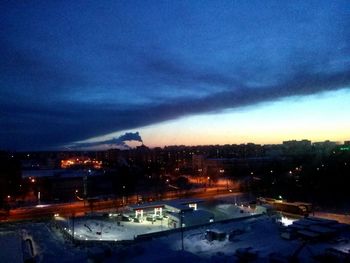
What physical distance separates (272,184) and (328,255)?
108 ft

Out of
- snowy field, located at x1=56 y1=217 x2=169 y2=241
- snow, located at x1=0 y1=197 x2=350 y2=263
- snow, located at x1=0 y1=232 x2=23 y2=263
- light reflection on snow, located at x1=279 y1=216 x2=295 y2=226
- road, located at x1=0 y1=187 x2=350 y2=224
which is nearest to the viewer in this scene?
snow, located at x1=0 y1=197 x2=350 y2=263

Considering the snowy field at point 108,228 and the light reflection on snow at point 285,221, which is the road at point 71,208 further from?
the light reflection on snow at point 285,221

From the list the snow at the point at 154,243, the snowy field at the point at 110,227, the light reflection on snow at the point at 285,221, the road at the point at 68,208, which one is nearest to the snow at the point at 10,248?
the snow at the point at 154,243

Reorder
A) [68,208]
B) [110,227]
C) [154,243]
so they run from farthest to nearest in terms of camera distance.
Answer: [68,208] → [110,227] → [154,243]

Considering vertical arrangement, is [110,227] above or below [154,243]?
below

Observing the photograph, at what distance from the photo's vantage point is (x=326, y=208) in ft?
106

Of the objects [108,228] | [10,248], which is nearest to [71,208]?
[108,228]

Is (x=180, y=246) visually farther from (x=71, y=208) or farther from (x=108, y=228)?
(x=71, y=208)

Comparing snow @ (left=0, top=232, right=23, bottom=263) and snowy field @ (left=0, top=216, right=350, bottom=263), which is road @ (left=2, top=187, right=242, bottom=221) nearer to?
snowy field @ (left=0, top=216, right=350, bottom=263)

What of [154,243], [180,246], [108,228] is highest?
[154,243]

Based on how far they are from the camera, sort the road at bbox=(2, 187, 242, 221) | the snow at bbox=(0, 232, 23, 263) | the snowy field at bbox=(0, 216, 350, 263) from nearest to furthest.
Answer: the snowy field at bbox=(0, 216, 350, 263), the snow at bbox=(0, 232, 23, 263), the road at bbox=(2, 187, 242, 221)

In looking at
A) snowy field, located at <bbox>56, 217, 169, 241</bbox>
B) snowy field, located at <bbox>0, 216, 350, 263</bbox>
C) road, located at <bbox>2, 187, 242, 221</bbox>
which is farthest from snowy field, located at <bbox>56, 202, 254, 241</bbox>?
road, located at <bbox>2, 187, 242, 221</bbox>

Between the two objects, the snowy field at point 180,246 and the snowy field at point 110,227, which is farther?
the snowy field at point 110,227

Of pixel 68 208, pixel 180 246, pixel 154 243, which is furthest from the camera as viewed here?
pixel 68 208
